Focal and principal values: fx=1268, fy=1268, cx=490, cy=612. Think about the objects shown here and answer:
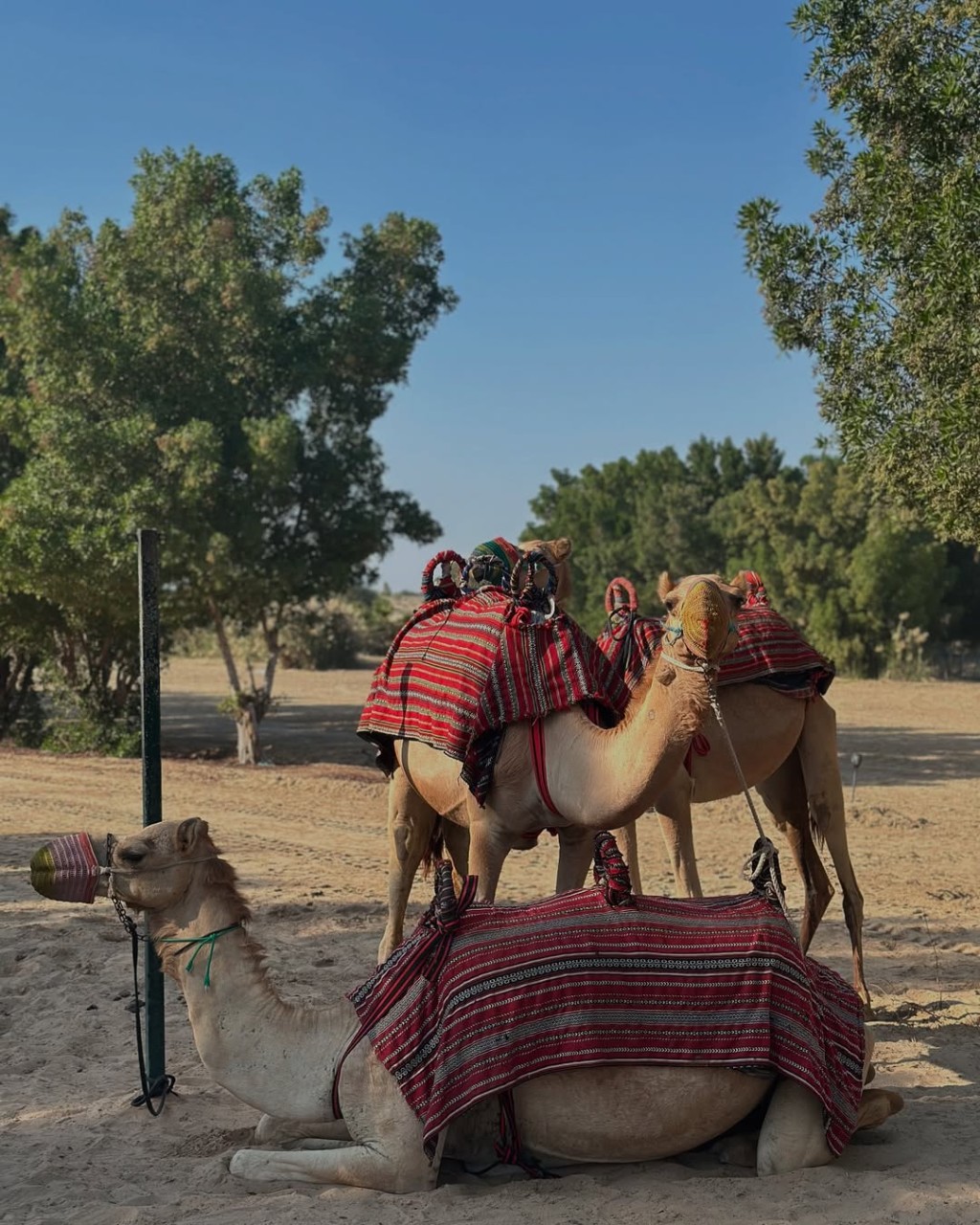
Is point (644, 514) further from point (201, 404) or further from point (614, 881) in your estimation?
point (614, 881)

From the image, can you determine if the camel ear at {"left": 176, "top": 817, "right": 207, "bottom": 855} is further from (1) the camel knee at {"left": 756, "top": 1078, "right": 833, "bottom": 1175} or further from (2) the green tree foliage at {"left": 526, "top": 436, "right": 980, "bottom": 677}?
(2) the green tree foliage at {"left": 526, "top": 436, "right": 980, "bottom": 677}

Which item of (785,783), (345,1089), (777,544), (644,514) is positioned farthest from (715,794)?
(644,514)

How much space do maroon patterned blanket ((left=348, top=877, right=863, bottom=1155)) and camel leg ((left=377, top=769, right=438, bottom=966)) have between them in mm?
1892

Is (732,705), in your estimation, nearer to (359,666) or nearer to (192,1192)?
(192,1192)

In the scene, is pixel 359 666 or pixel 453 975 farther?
pixel 359 666

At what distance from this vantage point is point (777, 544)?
134 ft

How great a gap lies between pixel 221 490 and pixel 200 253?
3.26 metres

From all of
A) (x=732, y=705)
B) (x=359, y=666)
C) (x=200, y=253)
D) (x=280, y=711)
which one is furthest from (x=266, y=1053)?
(x=359, y=666)

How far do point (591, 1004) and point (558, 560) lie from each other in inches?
98.3

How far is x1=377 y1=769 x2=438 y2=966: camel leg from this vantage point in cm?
596

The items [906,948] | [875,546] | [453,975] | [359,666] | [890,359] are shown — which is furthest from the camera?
[359,666]

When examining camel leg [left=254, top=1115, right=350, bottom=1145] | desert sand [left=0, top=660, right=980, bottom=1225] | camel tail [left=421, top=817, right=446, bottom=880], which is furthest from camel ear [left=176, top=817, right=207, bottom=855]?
camel tail [left=421, top=817, right=446, bottom=880]

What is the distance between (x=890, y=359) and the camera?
916 centimetres

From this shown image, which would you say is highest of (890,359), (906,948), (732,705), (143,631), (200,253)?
(200,253)
